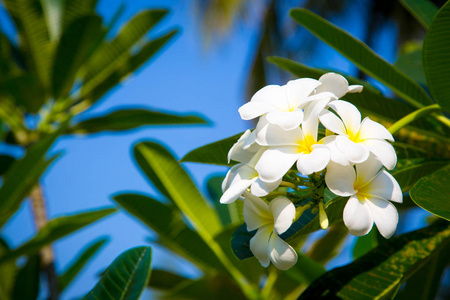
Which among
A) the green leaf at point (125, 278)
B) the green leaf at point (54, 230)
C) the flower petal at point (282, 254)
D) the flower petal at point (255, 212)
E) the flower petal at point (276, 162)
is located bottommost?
the green leaf at point (54, 230)

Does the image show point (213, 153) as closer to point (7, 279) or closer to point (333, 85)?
point (333, 85)

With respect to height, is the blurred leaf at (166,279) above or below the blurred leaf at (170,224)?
below

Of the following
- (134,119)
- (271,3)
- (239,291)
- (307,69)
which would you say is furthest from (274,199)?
(271,3)

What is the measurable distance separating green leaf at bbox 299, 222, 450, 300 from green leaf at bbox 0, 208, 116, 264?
3.08ft

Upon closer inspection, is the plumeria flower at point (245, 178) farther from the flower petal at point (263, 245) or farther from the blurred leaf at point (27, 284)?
the blurred leaf at point (27, 284)

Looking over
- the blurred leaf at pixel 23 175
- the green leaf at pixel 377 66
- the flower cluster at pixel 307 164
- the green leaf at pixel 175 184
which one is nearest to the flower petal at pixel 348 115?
the flower cluster at pixel 307 164

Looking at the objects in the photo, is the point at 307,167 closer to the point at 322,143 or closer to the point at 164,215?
the point at 322,143

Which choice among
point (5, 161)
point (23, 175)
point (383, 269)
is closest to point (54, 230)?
point (23, 175)

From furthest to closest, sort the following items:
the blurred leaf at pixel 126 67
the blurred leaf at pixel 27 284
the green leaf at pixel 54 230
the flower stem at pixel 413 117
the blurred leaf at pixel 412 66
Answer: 1. the blurred leaf at pixel 126 67
2. the blurred leaf at pixel 27 284
3. the green leaf at pixel 54 230
4. the blurred leaf at pixel 412 66
5. the flower stem at pixel 413 117

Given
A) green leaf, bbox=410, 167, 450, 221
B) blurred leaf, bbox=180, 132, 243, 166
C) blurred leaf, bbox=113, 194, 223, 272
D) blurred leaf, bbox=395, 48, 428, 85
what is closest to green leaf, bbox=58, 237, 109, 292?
blurred leaf, bbox=113, 194, 223, 272

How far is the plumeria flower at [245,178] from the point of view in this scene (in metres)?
0.48

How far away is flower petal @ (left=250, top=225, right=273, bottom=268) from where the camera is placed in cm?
53

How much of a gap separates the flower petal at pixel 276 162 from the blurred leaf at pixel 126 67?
59.7 inches

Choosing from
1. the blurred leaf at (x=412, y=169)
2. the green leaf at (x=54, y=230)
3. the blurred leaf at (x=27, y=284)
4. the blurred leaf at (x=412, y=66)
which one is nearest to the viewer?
the blurred leaf at (x=412, y=169)
